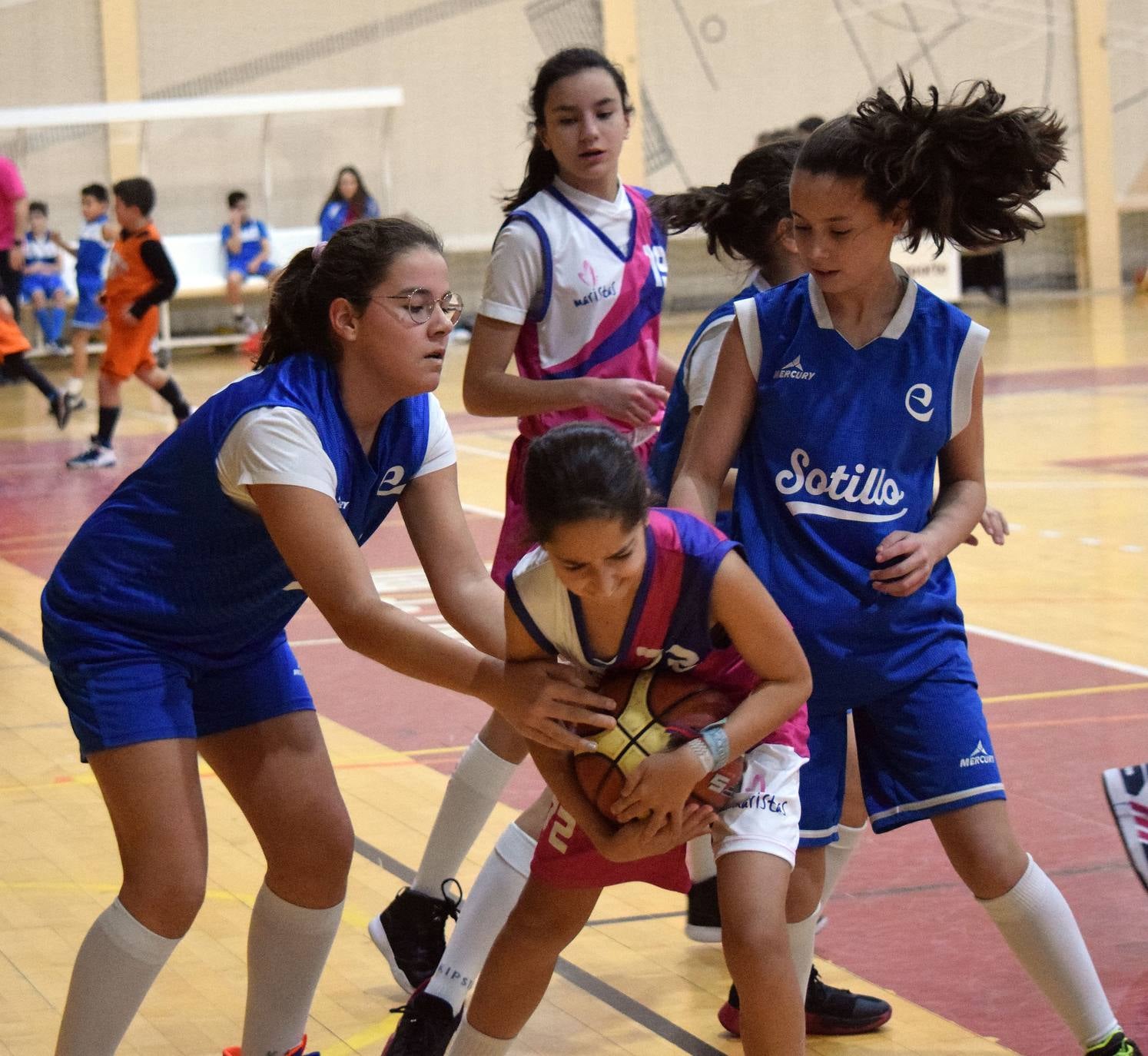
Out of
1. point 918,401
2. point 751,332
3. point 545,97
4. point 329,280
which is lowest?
point 918,401

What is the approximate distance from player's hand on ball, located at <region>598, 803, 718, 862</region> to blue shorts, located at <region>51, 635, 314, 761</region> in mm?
739

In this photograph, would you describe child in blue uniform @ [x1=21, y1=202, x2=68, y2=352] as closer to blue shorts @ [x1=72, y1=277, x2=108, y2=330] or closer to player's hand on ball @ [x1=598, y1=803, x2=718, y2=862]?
blue shorts @ [x1=72, y1=277, x2=108, y2=330]

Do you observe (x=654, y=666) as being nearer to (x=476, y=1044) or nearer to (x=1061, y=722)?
(x=476, y=1044)

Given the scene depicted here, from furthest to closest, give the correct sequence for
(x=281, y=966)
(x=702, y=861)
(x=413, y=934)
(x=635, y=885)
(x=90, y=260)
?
(x=90, y=260)
(x=635, y=885)
(x=702, y=861)
(x=413, y=934)
(x=281, y=966)

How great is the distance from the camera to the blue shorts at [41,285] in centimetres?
1972

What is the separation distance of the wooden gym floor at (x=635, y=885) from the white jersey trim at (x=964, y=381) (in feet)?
3.78

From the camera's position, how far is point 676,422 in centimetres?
329

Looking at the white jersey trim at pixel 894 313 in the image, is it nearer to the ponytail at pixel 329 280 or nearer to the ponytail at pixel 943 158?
the ponytail at pixel 943 158

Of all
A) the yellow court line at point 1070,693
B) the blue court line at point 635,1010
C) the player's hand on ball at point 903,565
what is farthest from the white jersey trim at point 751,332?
the yellow court line at point 1070,693

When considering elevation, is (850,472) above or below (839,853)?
above

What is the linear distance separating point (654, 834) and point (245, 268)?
62.3 feet

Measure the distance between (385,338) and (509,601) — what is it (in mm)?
510

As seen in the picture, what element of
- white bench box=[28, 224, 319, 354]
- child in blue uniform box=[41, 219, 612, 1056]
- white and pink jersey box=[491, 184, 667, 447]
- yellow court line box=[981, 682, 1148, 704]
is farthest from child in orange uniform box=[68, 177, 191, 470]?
white bench box=[28, 224, 319, 354]

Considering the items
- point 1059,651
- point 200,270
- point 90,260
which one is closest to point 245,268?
point 200,270
